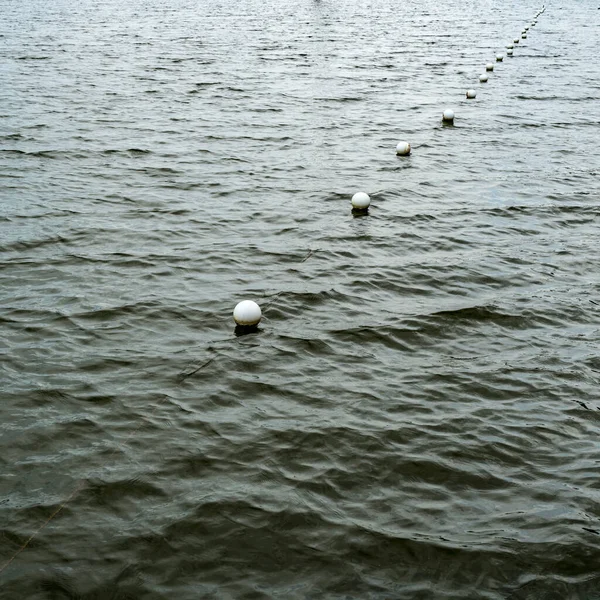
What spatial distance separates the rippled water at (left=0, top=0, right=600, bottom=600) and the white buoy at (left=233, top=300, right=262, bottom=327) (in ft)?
0.82

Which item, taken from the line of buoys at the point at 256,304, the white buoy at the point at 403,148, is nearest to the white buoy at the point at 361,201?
the line of buoys at the point at 256,304

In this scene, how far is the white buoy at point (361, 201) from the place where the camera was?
1396 cm

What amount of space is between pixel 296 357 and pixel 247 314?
91 centimetres

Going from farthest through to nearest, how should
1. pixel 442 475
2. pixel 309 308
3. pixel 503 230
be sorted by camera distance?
pixel 503 230
pixel 309 308
pixel 442 475

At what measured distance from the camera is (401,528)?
21.2ft

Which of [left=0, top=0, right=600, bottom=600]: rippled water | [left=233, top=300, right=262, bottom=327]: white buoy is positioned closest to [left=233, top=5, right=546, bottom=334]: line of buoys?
[left=233, top=300, right=262, bottom=327]: white buoy

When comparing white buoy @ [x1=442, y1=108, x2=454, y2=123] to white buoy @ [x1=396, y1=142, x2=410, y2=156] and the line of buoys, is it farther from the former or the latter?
white buoy @ [x1=396, y1=142, x2=410, y2=156]

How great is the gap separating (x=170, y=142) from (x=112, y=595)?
14235 millimetres

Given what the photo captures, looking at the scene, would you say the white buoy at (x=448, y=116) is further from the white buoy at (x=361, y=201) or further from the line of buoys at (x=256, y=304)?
the white buoy at (x=361, y=201)

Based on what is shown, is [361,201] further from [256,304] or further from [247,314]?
[247,314]

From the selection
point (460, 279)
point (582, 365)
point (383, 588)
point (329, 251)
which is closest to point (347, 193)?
point (329, 251)

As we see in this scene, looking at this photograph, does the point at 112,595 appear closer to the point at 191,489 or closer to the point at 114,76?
the point at 191,489

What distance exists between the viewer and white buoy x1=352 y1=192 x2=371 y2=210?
14.0 meters

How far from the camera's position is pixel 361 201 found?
13953 mm
